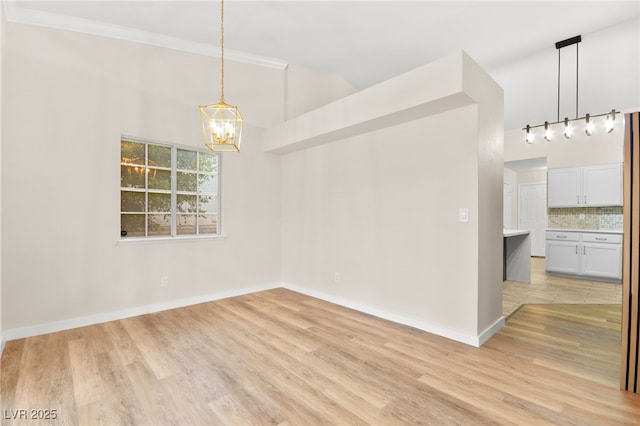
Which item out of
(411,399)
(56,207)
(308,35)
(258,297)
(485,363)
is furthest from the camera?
(258,297)

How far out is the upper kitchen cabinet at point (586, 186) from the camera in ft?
18.1

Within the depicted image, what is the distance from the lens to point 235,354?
8.61 feet

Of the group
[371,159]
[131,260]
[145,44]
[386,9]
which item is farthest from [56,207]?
[386,9]

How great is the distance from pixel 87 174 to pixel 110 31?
166 centimetres

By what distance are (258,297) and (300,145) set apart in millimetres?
2326

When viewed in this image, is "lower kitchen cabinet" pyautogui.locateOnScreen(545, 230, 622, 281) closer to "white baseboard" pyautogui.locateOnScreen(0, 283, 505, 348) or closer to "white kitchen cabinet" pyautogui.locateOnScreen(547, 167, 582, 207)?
"white kitchen cabinet" pyautogui.locateOnScreen(547, 167, 582, 207)

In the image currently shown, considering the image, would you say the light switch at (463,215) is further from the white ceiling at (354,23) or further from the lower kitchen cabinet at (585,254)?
the lower kitchen cabinet at (585,254)

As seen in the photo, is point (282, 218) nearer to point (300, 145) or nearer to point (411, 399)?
point (300, 145)

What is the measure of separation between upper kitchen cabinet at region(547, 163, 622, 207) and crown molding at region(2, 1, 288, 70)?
20.4 ft

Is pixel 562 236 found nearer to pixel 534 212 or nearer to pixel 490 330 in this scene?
pixel 534 212

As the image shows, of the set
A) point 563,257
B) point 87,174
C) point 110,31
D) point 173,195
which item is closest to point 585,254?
point 563,257

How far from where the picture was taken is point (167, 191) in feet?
13.0

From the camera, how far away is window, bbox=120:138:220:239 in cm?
369

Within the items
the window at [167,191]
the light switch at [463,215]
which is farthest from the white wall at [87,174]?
the light switch at [463,215]
